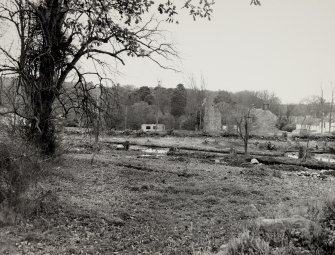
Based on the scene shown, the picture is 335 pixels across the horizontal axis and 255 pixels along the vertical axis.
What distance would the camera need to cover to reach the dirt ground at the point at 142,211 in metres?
7.16

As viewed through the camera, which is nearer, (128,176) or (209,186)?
(209,186)

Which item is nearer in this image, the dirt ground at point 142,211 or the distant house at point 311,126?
the dirt ground at point 142,211

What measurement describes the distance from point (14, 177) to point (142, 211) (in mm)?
3718

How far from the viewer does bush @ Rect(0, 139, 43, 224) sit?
24.3 ft

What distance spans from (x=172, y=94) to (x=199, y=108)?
10.9 metres

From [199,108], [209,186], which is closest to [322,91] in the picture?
[199,108]

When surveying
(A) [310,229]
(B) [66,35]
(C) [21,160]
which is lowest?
(A) [310,229]

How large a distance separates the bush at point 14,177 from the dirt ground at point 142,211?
0.41m

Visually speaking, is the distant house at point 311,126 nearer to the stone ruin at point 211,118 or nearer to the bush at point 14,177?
the stone ruin at point 211,118

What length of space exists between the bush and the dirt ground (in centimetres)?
41

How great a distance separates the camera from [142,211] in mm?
9734

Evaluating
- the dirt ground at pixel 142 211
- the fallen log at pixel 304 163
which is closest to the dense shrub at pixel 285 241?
the dirt ground at pixel 142 211

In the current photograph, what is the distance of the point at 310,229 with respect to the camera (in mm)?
6688

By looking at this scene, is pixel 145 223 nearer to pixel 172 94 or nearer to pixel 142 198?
pixel 142 198
